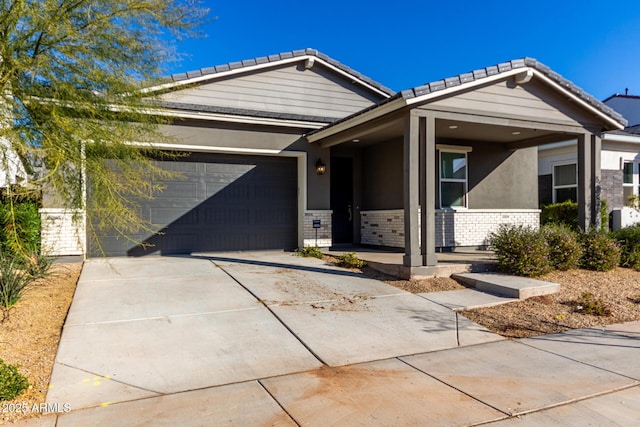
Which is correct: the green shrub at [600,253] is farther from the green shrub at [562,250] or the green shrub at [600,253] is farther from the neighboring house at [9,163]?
the neighboring house at [9,163]

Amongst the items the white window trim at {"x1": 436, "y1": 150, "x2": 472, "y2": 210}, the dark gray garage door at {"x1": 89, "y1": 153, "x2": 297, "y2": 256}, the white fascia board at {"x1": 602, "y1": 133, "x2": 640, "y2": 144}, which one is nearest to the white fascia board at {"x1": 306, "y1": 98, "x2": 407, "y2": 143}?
the dark gray garage door at {"x1": 89, "y1": 153, "x2": 297, "y2": 256}

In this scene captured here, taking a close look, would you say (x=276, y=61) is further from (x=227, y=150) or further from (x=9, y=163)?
(x=9, y=163)

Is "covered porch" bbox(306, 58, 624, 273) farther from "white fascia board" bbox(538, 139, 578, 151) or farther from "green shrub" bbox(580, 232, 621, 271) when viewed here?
"white fascia board" bbox(538, 139, 578, 151)

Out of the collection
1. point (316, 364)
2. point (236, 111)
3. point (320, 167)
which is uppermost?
point (236, 111)

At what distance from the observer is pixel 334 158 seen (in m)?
12.3

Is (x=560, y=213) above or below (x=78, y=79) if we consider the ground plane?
below

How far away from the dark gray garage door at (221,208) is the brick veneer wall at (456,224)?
2297mm

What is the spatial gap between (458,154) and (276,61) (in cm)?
574

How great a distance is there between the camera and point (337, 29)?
53.7 feet

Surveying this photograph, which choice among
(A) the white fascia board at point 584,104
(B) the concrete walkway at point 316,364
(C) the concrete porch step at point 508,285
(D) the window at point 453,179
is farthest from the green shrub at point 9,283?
(A) the white fascia board at point 584,104

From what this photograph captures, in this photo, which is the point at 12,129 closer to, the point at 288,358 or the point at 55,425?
the point at 55,425

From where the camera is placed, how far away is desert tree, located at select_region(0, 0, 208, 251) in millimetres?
4586

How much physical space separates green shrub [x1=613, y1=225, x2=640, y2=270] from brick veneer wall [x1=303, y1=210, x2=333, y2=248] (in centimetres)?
645

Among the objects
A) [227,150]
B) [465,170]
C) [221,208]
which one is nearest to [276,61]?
[227,150]
